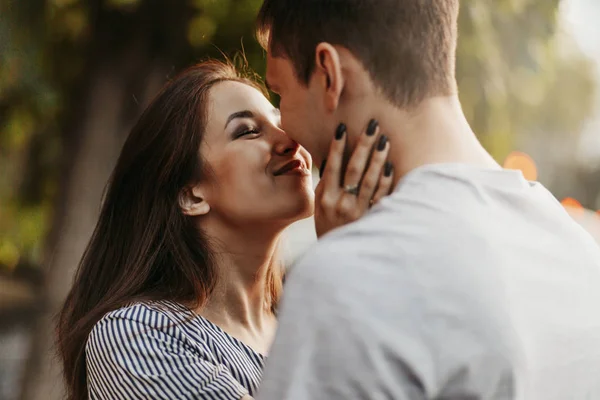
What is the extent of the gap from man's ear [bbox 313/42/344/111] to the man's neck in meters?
0.05

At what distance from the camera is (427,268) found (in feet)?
4.40

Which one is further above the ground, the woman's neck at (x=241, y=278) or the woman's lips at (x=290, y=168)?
the woman's lips at (x=290, y=168)

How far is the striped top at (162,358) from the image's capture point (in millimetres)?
2215

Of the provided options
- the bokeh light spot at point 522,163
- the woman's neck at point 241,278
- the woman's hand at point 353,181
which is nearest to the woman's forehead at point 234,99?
the woman's neck at point 241,278

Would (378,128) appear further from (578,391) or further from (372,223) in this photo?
(578,391)

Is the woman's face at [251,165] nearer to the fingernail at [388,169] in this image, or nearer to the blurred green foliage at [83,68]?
the fingernail at [388,169]

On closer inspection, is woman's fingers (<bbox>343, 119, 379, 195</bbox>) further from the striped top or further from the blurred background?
the blurred background

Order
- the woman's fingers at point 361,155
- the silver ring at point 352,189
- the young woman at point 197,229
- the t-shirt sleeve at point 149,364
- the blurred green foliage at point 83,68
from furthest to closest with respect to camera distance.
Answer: the blurred green foliage at point 83,68, the young woman at point 197,229, the t-shirt sleeve at point 149,364, the silver ring at point 352,189, the woman's fingers at point 361,155

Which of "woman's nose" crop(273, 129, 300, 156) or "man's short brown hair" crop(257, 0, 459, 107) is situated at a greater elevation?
"man's short brown hair" crop(257, 0, 459, 107)

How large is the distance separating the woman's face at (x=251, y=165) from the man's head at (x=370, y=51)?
0.80 metres

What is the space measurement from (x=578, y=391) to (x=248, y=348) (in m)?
1.23

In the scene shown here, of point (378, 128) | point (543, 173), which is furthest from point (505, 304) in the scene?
point (543, 173)

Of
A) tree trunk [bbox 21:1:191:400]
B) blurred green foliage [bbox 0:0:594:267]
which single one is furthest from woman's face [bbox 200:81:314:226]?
tree trunk [bbox 21:1:191:400]

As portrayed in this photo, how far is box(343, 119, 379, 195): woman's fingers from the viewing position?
1.70m
